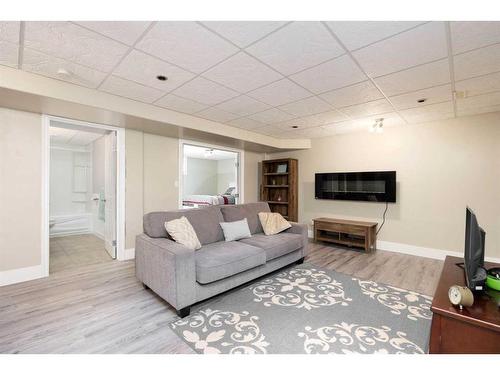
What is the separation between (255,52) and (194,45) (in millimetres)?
501

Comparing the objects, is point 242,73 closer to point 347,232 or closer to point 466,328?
point 466,328

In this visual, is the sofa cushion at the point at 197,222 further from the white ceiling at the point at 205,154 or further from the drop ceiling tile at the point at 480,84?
the white ceiling at the point at 205,154

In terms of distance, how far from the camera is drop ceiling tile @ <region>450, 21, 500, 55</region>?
5.06 feet

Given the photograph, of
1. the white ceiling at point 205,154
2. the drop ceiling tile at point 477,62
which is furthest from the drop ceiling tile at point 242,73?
the white ceiling at point 205,154

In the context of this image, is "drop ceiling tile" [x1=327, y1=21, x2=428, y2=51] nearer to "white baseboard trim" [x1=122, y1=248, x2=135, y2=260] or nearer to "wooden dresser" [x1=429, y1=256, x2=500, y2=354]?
"wooden dresser" [x1=429, y1=256, x2=500, y2=354]

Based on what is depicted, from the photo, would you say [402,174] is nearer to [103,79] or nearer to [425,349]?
[425,349]

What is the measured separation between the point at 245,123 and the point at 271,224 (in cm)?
186

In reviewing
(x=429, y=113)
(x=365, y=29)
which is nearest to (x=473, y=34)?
(x=365, y=29)

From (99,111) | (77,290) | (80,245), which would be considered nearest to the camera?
(77,290)

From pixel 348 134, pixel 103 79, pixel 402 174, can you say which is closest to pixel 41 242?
pixel 103 79

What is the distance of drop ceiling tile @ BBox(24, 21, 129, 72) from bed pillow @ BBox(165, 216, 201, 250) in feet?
5.47

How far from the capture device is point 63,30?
5.37ft

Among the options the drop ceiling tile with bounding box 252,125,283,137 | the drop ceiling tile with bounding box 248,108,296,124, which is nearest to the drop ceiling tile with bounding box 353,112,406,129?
the drop ceiling tile with bounding box 248,108,296,124

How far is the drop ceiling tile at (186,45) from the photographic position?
1620 millimetres
